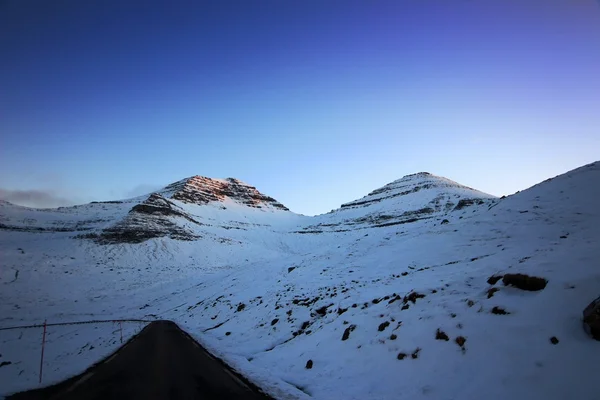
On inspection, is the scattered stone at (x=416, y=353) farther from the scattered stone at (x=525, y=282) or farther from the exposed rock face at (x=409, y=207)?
the exposed rock face at (x=409, y=207)

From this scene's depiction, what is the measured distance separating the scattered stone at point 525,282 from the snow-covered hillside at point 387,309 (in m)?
0.22

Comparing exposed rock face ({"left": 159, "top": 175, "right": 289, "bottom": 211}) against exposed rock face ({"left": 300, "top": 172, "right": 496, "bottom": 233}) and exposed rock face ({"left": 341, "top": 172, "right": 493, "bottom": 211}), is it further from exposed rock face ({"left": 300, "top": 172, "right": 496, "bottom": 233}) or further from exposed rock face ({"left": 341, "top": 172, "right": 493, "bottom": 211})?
exposed rock face ({"left": 300, "top": 172, "right": 496, "bottom": 233})

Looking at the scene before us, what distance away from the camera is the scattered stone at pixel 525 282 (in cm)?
690

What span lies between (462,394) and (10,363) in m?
20.0

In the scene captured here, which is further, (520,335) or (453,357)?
(453,357)

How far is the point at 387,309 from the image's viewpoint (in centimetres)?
974

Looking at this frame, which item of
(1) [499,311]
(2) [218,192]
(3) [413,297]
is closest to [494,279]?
(1) [499,311]

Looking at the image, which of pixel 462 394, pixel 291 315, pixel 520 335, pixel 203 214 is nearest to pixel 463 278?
pixel 520 335

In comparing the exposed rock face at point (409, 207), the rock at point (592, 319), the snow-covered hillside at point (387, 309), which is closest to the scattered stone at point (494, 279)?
the snow-covered hillside at point (387, 309)

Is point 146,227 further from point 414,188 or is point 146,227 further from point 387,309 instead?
point 414,188

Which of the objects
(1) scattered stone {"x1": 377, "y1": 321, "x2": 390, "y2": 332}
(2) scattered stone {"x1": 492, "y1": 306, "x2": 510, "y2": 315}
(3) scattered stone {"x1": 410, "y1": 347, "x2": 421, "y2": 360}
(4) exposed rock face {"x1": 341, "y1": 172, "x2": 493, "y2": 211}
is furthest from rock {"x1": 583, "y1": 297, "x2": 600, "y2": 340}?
(4) exposed rock face {"x1": 341, "y1": 172, "x2": 493, "y2": 211}

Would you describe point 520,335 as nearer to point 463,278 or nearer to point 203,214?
point 463,278

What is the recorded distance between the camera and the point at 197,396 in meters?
6.50

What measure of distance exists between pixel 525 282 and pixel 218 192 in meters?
147
